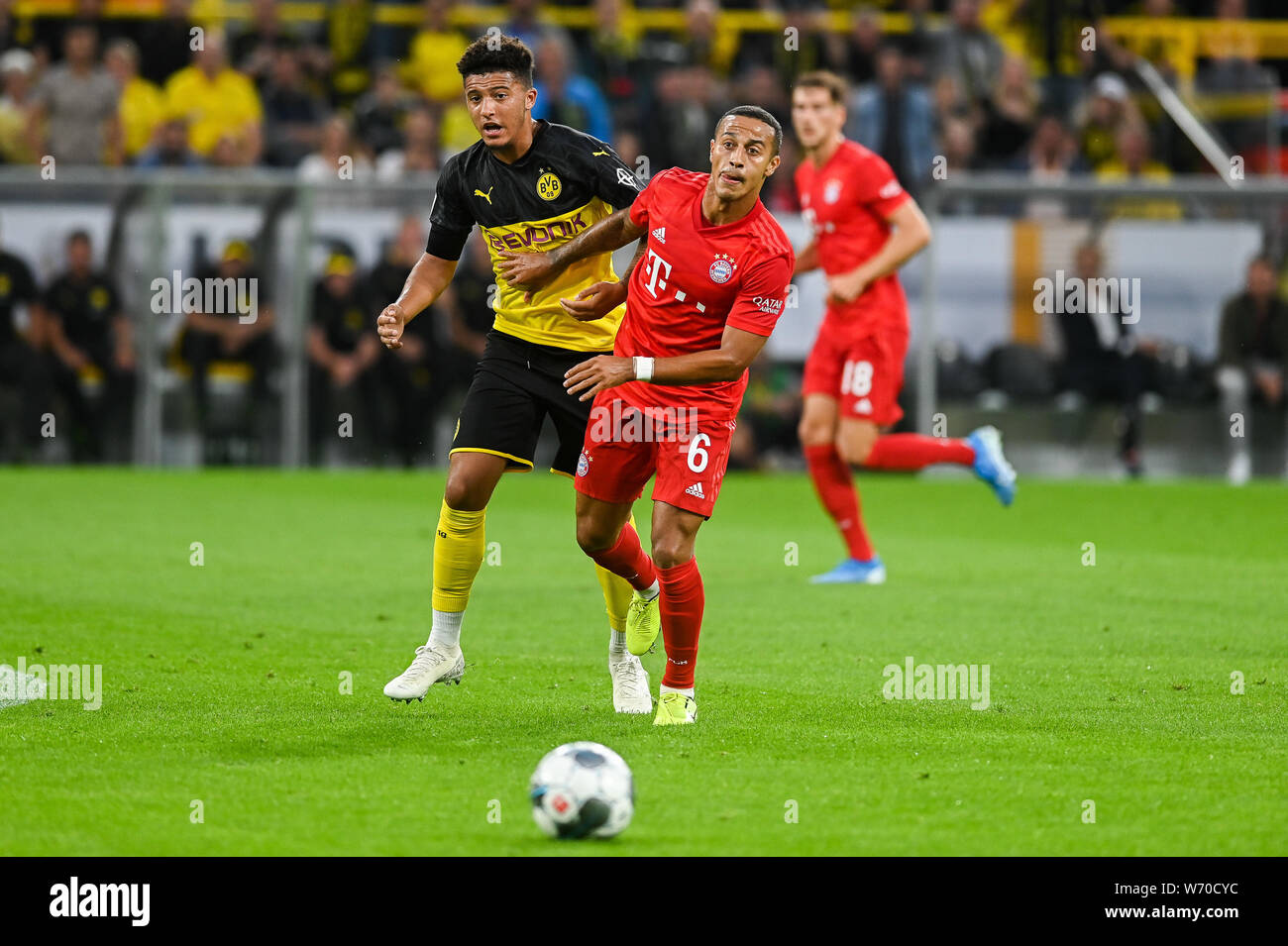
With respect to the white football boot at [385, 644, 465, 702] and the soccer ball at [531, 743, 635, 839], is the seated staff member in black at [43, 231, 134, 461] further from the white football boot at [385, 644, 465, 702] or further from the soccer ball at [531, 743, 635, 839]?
the soccer ball at [531, 743, 635, 839]

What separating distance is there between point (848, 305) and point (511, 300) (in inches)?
154

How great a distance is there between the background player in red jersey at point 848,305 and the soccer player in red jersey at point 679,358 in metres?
3.93

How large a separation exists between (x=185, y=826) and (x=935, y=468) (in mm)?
13948

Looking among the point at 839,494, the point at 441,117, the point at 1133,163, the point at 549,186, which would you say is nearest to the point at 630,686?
the point at 549,186

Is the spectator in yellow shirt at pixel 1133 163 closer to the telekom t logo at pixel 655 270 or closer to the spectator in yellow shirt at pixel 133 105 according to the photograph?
the spectator in yellow shirt at pixel 133 105

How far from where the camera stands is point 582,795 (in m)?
4.64

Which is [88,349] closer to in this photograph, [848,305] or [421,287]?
[848,305]

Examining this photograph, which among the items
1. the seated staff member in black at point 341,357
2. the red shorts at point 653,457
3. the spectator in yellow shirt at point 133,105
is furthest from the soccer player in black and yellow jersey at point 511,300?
the spectator in yellow shirt at point 133,105

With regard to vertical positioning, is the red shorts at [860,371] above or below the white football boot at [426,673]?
above

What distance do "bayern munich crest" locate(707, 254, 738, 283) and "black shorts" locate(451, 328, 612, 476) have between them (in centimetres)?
83

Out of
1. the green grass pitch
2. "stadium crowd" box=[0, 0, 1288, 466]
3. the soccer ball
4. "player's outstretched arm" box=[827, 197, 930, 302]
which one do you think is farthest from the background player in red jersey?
"stadium crowd" box=[0, 0, 1288, 466]

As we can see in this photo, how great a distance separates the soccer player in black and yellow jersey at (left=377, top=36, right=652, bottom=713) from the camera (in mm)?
6723

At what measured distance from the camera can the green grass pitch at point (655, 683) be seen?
478cm
